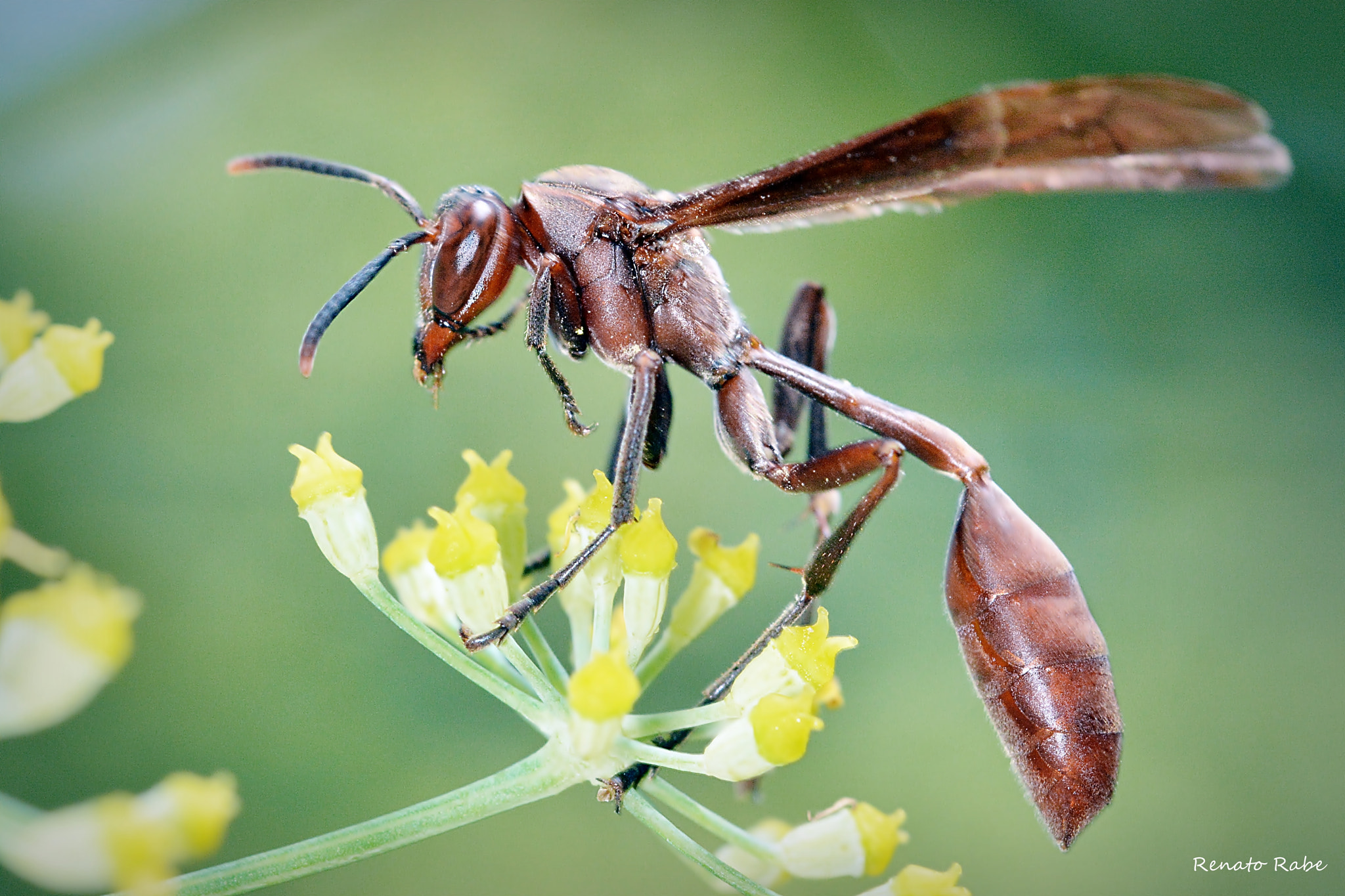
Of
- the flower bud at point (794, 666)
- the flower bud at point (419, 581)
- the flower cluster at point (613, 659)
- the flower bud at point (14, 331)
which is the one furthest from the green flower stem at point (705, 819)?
the flower bud at point (14, 331)

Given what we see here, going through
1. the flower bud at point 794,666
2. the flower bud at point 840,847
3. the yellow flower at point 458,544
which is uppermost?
the yellow flower at point 458,544

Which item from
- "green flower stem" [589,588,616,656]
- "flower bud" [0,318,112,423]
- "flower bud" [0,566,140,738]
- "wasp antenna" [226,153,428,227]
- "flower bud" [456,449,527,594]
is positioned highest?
"wasp antenna" [226,153,428,227]

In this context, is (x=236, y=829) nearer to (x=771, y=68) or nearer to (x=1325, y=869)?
(x=1325, y=869)

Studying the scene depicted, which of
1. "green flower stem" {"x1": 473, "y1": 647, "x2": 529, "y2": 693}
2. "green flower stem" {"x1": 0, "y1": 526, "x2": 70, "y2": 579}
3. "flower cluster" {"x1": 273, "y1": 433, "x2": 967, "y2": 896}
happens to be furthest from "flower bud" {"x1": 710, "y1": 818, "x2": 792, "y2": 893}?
"green flower stem" {"x1": 0, "y1": 526, "x2": 70, "y2": 579}

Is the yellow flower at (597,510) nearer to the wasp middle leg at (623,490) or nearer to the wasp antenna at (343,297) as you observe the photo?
the wasp middle leg at (623,490)

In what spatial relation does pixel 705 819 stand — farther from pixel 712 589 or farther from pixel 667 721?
pixel 712 589

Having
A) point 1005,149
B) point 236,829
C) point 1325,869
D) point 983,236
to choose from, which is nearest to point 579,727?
point 1005,149

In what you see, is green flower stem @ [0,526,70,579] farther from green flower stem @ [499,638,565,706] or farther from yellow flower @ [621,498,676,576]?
yellow flower @ [621,498,676,576]
